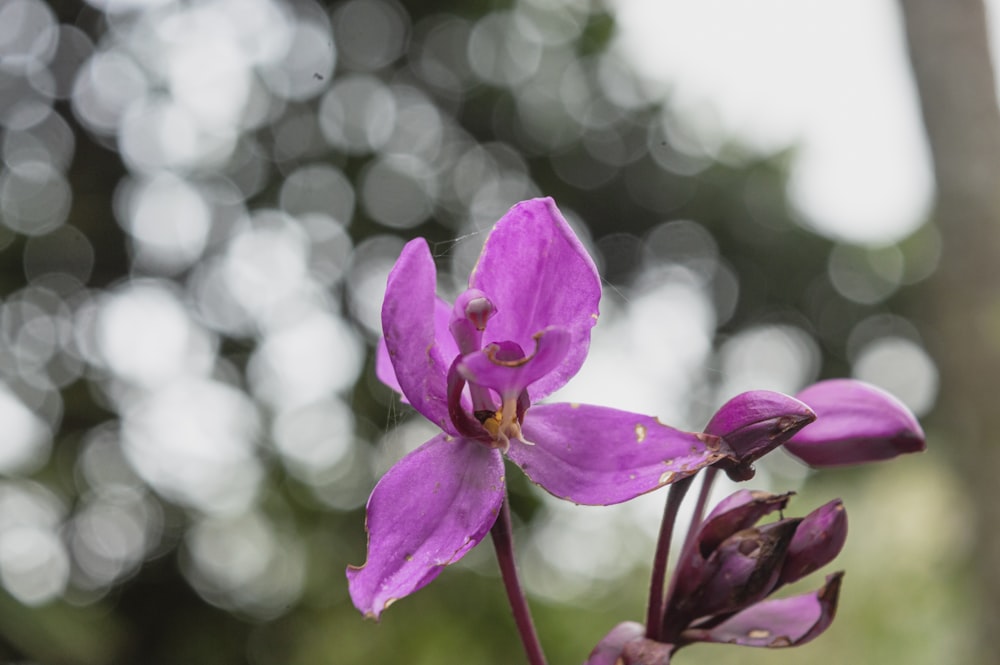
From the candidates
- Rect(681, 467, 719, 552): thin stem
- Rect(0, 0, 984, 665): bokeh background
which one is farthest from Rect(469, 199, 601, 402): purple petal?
Rect(0, 0, 984, 665): bokeh background

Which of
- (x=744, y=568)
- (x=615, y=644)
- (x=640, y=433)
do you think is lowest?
(x=615, y=644)

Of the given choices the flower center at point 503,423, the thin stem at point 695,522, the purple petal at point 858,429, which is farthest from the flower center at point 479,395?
the purple petal at point 858,429

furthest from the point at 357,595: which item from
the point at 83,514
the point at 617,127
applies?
the point at 617,127

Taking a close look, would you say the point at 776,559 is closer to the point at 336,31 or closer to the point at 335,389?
the point at 335,389

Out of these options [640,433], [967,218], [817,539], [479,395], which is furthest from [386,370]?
[967,218]

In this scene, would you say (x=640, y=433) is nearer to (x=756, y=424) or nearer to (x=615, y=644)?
(x=756, y=424)

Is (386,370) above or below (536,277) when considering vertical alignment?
below
